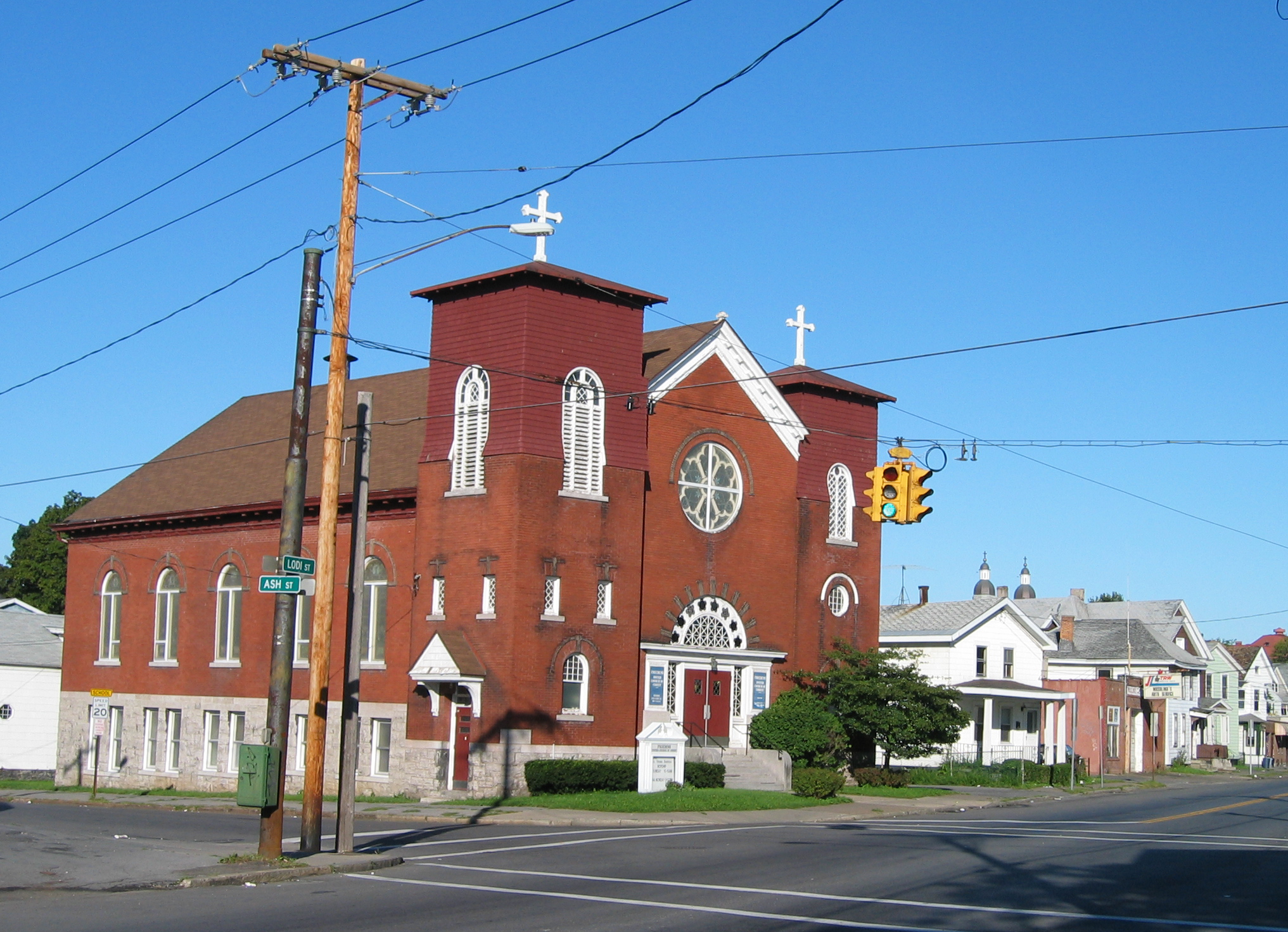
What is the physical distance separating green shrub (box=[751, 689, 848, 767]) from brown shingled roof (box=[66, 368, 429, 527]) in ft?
38.7

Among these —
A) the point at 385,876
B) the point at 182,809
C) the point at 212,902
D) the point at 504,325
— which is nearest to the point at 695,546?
the point at 504,325

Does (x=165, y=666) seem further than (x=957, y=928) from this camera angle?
Yes

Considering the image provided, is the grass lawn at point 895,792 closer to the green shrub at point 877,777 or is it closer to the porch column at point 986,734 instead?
the green shrub at point 877,777

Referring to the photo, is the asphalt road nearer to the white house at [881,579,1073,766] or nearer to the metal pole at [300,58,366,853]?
the metal pole at [300,58,366,853]

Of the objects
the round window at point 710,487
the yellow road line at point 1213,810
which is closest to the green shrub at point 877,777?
the round window at point 710,487

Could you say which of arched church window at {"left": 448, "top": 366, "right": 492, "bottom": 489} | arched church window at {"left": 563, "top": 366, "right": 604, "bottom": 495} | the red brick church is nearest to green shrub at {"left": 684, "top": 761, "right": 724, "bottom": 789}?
the red brick church

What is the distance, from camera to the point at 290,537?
779 inches

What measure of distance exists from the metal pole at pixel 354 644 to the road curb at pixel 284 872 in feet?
2.89

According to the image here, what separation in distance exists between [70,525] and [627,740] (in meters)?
24.0

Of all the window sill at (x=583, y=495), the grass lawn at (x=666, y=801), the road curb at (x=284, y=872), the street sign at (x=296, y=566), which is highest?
the window sill at (x=583, y=495)

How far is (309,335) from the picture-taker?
20.4 m

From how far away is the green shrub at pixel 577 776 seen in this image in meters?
33.2

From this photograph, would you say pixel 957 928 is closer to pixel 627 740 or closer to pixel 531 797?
pixel 531 797

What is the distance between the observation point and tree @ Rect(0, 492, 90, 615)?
9219 centimetres
